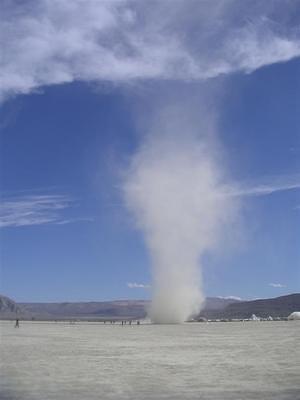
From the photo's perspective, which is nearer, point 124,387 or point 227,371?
point 124,387

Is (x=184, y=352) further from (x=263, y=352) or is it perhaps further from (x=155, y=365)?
(x=155, y=365)

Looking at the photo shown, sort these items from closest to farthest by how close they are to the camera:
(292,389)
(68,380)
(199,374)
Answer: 1. (292,389)
2. (68,380)
3. (199,374)

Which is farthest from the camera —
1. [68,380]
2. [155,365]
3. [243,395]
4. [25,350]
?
[25,350]

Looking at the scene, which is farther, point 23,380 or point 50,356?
point 50,356

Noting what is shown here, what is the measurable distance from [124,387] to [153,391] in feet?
6.03

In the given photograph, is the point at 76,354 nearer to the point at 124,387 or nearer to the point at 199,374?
the point at 199,374

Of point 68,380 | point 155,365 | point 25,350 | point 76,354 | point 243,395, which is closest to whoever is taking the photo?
point 243,395

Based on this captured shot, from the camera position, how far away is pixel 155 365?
119 feet

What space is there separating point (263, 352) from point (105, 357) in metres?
12.3

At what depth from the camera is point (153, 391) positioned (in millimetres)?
25516

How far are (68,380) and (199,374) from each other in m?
7.08

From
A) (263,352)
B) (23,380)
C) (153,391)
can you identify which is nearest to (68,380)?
(23,380)

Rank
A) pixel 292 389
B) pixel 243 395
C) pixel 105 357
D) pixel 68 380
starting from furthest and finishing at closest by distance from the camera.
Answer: pixel 105 357 < pixel 68 380 < pixel 292 389 < pixel 243 395

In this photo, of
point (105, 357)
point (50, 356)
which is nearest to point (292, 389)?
point (105, 357)
